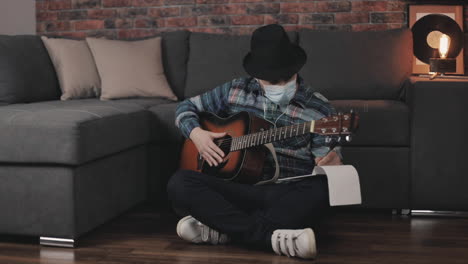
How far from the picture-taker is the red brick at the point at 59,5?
419cm

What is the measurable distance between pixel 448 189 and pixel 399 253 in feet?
2.32

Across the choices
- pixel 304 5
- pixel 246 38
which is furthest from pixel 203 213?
pixel 304 5

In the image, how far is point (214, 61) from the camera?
3.47m

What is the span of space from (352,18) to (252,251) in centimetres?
213

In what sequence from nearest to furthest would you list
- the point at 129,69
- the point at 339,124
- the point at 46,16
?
the point at 339,124, the point at 129,69, the point at 46,16

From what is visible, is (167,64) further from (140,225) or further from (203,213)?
(203,213)

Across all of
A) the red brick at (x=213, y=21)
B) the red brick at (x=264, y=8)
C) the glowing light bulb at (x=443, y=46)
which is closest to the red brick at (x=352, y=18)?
the red brick at (x=264, y=8)

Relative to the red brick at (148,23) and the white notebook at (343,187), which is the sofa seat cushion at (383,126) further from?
the red brick at (148,23)

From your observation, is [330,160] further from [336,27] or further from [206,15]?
[206,15]

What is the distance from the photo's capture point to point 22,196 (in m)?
2.26

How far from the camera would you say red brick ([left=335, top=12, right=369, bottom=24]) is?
3838mm

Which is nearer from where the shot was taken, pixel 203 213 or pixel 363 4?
pixel 203 213

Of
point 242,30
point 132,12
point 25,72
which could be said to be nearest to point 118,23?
point 132,12

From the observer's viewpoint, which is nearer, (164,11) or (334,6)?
(334,6)
